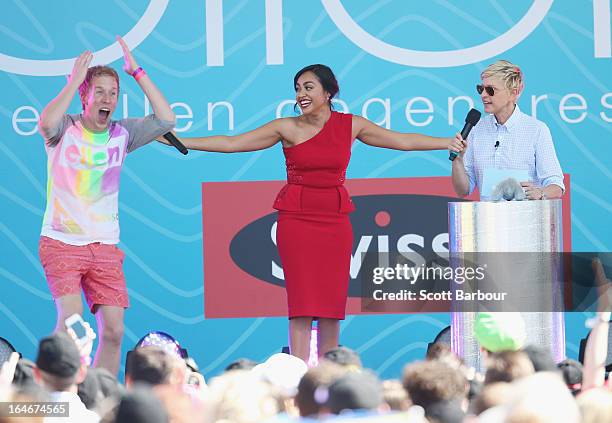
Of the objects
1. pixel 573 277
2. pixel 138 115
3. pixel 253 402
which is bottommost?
pixel 253 402

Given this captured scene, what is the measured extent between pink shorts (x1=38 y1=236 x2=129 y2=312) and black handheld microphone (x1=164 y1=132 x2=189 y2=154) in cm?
58

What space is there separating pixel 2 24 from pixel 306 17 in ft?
5.87

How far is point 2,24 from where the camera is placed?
7.11 metres

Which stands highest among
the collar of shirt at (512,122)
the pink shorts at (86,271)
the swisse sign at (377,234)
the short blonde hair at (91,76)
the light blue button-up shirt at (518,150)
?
the short blonde hair at (91,76)

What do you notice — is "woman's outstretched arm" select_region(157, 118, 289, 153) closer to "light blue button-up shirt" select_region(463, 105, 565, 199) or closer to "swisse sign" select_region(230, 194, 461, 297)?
"light blue button-up shirt" select_region(463, 105, 565, 199)

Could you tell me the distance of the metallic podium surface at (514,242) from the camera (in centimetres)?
497

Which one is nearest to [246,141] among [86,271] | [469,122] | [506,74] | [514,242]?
[86,271]

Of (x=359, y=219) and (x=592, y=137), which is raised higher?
(x=592, y=137)

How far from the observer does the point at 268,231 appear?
711 cm

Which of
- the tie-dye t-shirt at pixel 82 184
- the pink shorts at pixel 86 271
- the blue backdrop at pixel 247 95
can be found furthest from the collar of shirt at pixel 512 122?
the pink shorts at pixel 86 271

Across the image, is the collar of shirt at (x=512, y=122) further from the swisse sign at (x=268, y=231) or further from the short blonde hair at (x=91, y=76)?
the short blonde hair at (x=91, y=76)

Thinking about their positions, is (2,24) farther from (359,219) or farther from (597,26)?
(597,26)

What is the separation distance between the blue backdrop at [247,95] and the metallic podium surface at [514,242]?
203cm

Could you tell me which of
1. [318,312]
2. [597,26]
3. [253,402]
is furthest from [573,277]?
[253,402]
